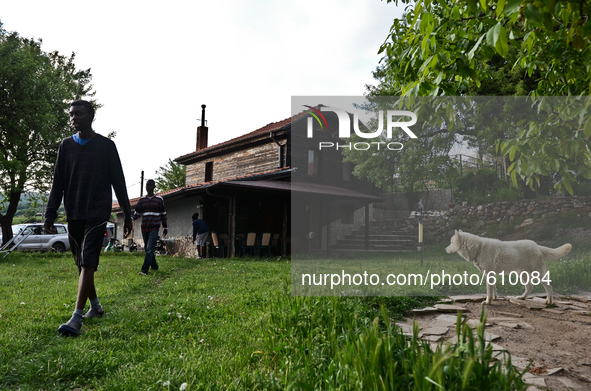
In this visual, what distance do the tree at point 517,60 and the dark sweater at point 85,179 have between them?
3107 millimetres

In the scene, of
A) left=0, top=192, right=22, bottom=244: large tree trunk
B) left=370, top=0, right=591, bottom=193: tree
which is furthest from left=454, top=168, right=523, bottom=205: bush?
left=0, top=192, right=22, bottom=244: large tree trunk

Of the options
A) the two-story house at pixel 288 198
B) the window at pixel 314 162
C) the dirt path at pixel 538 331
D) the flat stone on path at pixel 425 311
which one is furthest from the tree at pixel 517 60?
the window at pixel 314 162

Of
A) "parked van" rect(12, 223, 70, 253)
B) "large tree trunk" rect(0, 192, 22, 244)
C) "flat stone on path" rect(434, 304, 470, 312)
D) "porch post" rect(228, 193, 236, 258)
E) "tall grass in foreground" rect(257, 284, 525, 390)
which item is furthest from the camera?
"large tree trunk" rect(0, 192, 22, 244)

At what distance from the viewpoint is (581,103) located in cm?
394

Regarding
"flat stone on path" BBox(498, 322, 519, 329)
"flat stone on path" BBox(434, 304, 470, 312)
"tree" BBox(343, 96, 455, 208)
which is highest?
"tree" BBox(343, 96, 455, 208)

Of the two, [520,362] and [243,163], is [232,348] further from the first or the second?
[243,163]

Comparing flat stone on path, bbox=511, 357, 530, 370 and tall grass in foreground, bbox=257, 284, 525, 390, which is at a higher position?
tall grass in foreground, bbox=257, 284, 525, 390

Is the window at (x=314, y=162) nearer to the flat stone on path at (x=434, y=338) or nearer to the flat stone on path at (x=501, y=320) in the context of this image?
the flat stone on path at (x=501, y=320)

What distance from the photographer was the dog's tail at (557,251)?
4352 mm

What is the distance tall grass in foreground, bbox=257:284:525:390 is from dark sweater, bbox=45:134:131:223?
2.14m

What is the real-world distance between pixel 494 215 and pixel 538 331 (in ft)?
4.44

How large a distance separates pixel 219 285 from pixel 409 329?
3907 millimetres

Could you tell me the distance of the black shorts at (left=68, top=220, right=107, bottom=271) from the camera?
397 cm

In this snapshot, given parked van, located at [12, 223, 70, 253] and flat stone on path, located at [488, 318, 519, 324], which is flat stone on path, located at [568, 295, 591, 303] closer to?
flat stone on path, located at [488, 318, 519, 324]
